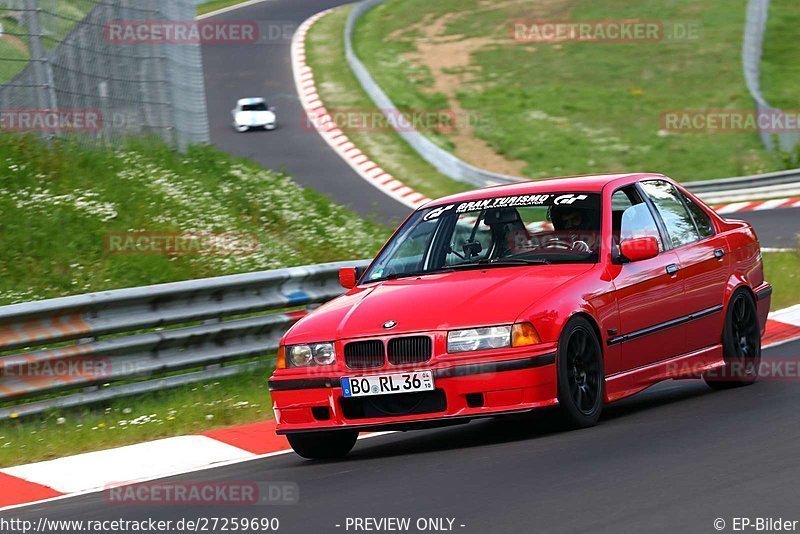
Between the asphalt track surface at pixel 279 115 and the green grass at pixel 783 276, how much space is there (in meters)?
6.32

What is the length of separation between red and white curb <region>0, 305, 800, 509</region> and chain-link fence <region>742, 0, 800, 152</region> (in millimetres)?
24790

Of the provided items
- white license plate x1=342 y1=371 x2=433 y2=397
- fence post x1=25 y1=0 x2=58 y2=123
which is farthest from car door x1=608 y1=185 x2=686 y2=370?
fence post x1=25 y1=0 x2=58 y2=123

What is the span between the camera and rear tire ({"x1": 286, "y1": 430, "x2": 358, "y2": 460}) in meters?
7.98

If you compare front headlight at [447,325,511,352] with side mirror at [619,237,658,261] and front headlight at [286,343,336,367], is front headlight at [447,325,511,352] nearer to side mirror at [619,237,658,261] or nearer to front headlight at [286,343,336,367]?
front headlight at [286,343,336,367]

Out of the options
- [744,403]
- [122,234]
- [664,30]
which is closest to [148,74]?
[122,234]

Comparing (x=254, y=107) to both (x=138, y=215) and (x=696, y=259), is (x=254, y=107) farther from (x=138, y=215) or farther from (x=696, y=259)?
(x=696, y=259)

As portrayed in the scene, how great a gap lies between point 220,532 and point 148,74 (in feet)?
32.0

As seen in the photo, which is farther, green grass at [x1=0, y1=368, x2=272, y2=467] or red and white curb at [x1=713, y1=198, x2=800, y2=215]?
red and white curb at [x1=713, y1=198, x2=800, y2=215]

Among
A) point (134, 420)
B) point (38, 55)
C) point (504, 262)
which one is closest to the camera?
point (504, 262)

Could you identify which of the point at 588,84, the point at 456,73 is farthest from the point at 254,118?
the point at 588,84

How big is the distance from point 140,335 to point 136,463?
1.78 metres

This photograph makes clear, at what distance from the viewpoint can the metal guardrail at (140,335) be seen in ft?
30.2

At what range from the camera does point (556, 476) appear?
6.38 m

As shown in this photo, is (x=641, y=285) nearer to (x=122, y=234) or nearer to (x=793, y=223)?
(x=122, y=234)
